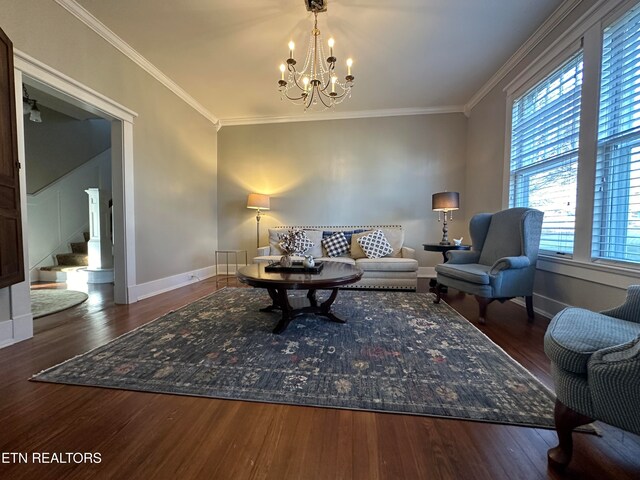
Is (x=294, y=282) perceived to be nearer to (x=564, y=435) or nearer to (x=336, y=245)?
(x=564, y=435)

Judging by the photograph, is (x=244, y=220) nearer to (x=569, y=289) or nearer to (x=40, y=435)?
(x=40, y=435)

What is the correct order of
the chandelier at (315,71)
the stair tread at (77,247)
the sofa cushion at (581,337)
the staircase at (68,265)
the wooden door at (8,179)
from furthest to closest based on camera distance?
the stair tread at (77,247) → the staircase at (68,265) → the chandelier at (315,71) → the wooden door at (8,179) → the sofa cushion at (581,337)

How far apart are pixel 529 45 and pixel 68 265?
700 cm

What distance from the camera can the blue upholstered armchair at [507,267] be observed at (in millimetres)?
2295

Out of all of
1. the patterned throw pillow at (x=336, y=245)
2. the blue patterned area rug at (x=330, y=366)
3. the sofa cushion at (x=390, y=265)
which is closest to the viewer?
the blue patterned area rug at (x=330, y=366)

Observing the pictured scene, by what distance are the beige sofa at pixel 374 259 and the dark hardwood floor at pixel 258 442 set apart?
2.30m

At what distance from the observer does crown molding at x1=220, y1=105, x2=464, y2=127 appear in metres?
4.20

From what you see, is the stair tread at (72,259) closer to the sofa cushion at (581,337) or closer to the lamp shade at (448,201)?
the lamp shade at (448,201)

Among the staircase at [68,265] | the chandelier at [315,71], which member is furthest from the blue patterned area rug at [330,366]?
→ the staircase at [68,265]

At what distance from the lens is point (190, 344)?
183cm

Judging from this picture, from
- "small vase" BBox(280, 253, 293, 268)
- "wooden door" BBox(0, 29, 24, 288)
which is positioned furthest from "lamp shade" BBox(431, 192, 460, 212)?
"wooden door" BBox(0, 29, 24, 288)

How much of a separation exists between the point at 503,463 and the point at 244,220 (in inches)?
175

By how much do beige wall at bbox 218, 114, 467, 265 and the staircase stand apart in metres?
2.19

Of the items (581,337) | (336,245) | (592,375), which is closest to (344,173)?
(336,245)
